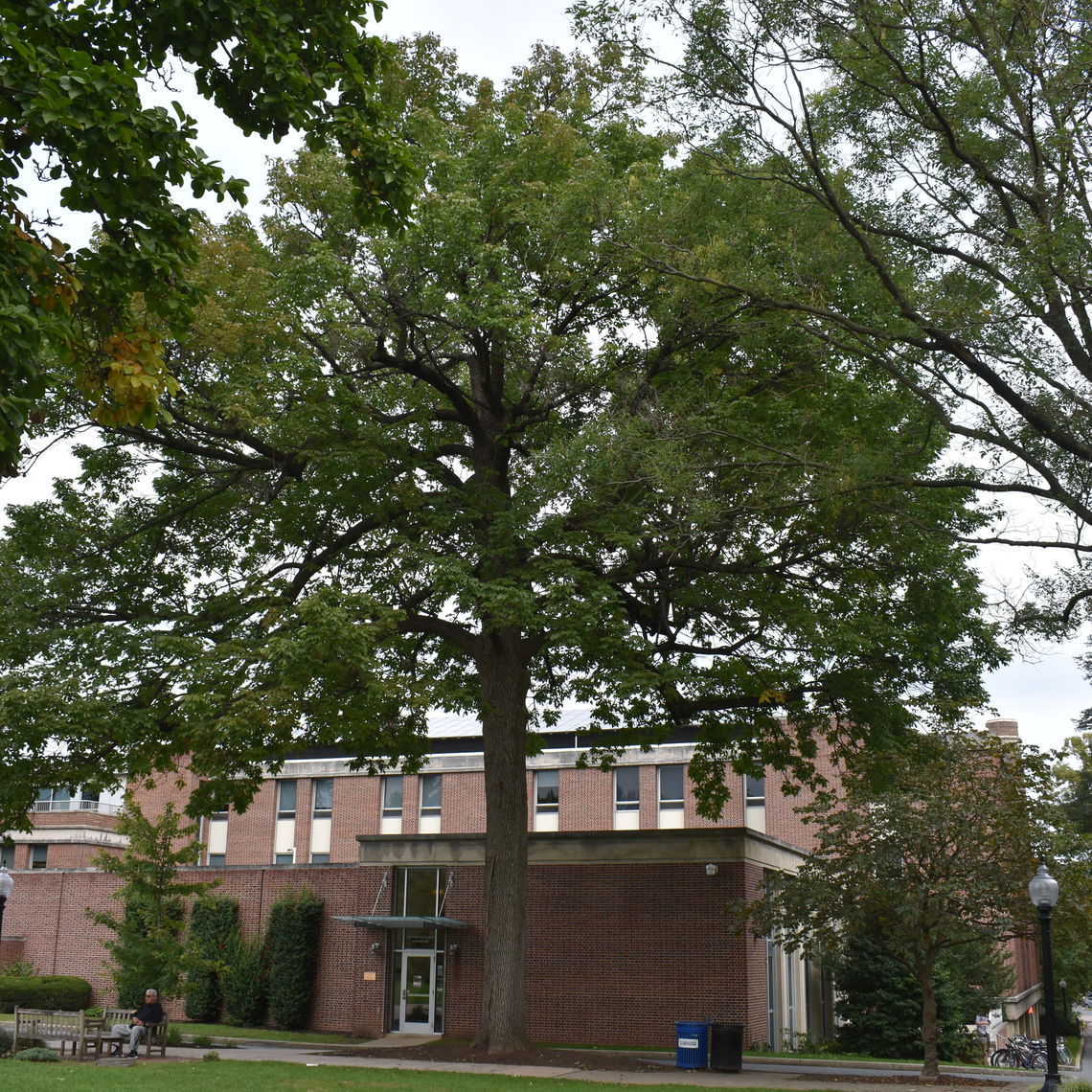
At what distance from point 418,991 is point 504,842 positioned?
11890mm

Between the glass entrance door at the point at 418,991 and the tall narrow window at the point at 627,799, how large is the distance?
8397 mm

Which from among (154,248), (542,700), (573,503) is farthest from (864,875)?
(154,248)

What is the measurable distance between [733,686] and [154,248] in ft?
46.7

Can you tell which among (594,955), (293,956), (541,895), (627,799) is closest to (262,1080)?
(594,955)

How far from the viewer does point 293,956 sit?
104 feet

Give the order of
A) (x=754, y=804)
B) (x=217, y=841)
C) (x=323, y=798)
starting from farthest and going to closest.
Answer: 1. (x=217, y=841)
2. (x=323, y=798)
3. (x=754, y=804)

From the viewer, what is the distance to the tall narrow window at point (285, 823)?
133 feet

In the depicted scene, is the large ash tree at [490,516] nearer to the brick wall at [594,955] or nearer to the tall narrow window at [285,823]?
the brick wall at [594,955]

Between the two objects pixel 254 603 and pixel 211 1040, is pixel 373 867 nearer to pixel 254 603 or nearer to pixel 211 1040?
pixel 211 1040

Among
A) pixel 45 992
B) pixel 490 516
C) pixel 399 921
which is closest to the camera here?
pixel 490 516

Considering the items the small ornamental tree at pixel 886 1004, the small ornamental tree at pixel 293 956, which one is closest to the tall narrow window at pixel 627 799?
the small ornamental tree at pixel 886 1004

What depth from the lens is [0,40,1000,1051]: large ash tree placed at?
671 inches

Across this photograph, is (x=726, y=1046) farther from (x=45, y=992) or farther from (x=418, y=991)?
(x=45, y=992)

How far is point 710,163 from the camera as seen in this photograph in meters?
15.9
